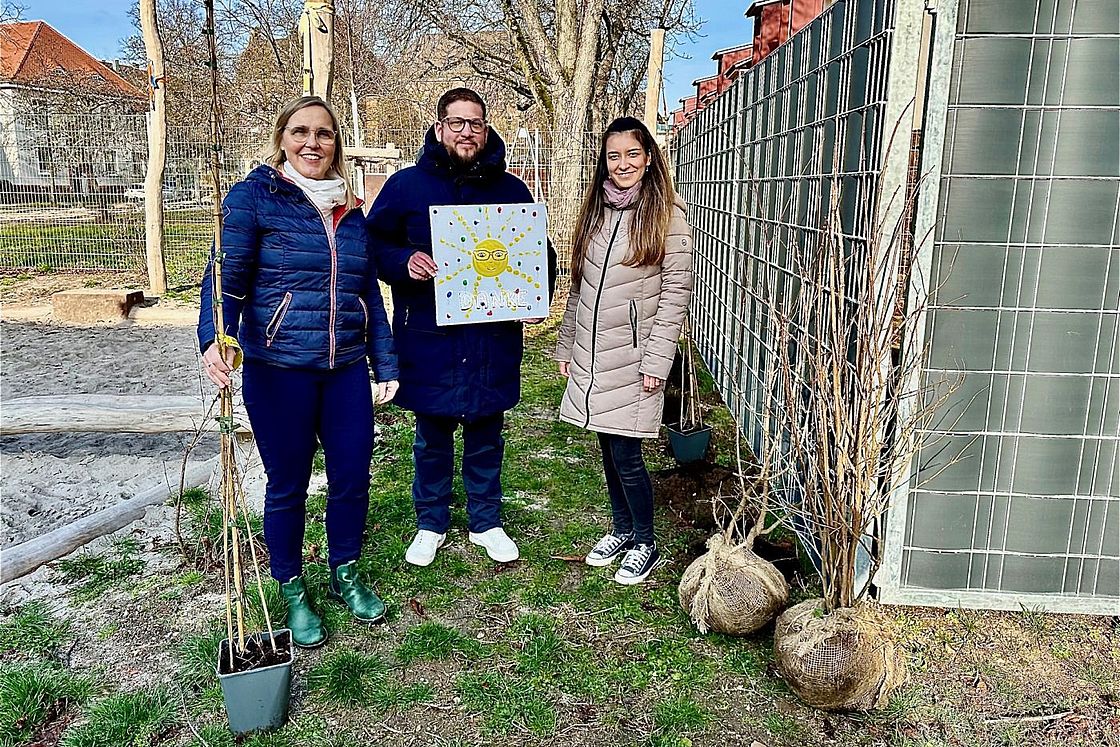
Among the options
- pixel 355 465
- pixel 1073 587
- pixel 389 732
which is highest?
pixel 355 465

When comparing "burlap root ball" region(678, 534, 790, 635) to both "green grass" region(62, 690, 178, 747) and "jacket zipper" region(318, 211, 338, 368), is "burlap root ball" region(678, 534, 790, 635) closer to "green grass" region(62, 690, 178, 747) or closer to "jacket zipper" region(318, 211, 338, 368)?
"jacket zipper" region(318, 211, 338, 368)

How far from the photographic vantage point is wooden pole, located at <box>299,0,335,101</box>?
192 inches

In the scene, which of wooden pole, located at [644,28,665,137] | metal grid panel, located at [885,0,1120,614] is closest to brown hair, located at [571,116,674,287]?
metal grid panel, located at [885,0,1120,614]

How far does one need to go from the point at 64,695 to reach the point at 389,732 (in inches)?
43.5

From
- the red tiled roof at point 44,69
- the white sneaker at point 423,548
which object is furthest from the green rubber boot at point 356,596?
the red tiled roof at point 44,69

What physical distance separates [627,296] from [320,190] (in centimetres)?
117

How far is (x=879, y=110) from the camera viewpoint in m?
2.75

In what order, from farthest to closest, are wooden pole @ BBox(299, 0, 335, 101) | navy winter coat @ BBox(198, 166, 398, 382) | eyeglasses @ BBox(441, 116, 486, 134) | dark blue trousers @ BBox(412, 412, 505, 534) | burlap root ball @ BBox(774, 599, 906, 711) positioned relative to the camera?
1. wooden pole @ BBox(299, 0, 335, 101)
2. dark blue trousers @ BBox(412, 412, 505, 534)
3. eyeglasses @ BBox(441, 116, 486, 134)
4. navy winter coat @ BBox(198, 166, 398, 382)
5. burlap root ball @ BBox(774, 599, 906, 711)

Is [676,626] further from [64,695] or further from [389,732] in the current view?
[64,695]

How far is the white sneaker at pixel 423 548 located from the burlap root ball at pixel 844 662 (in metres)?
1.60

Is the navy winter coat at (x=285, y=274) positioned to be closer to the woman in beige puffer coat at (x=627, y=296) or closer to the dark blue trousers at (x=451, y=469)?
the dark blue trousers at (x=451, y=469)

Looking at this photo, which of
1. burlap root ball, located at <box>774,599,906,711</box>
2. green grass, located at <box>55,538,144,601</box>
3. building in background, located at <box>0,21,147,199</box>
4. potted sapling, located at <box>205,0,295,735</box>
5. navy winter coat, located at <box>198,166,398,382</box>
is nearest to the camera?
potted sapling, located at <box>205,0,295,735</box>

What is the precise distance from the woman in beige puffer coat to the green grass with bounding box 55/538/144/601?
2.00 m

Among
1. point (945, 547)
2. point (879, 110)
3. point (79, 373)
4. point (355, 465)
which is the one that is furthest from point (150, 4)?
point (945, 547)
